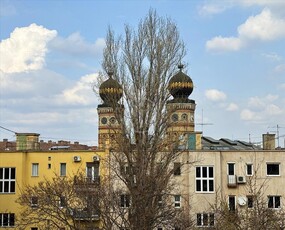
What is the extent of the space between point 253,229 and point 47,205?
1127cm

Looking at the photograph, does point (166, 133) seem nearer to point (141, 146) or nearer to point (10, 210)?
point (141, 146)

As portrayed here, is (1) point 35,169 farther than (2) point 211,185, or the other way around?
(1) point 35,169

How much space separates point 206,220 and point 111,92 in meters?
8.13

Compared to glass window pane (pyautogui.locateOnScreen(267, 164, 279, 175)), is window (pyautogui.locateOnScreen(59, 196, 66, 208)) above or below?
below

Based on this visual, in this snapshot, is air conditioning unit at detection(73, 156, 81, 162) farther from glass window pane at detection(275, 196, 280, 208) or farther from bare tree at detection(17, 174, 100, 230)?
glass window pane at detection(275, 196, 280, 208)

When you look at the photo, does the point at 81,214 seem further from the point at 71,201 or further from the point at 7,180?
the point at 7,180

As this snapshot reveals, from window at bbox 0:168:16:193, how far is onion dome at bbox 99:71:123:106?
24.5 feet

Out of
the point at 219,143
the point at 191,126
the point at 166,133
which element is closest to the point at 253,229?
the point at 166,133

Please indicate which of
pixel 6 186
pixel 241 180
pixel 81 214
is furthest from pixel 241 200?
pixel 6 186

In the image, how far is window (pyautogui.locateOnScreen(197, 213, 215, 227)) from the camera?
1068 inches

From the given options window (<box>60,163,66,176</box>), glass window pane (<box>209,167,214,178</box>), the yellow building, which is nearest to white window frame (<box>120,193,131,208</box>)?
the yellow building

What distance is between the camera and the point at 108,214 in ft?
84.9

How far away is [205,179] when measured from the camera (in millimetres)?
36250

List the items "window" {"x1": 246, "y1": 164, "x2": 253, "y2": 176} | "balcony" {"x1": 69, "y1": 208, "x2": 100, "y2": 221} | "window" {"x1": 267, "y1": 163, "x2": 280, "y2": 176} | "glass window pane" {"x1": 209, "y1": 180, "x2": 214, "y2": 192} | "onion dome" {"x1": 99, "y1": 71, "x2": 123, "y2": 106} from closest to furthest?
1. "balcony" {"x1": 69, "y1": 208, "x2": 100, "y2": 221}
2. "onion dome" {"x1": 99, "y1": 71, "x2": 123, "y2": 106}
3. "glass window pane" {"x1": 209, "y1": 180, "x2": 214, "y2": 192}
4. "window" {"x1": 267, "y1": 163, "x2": 280, "y2": 176}
5. "window" {"x1": 246, "y1": 164, "x2": 253, "y2": 176}
